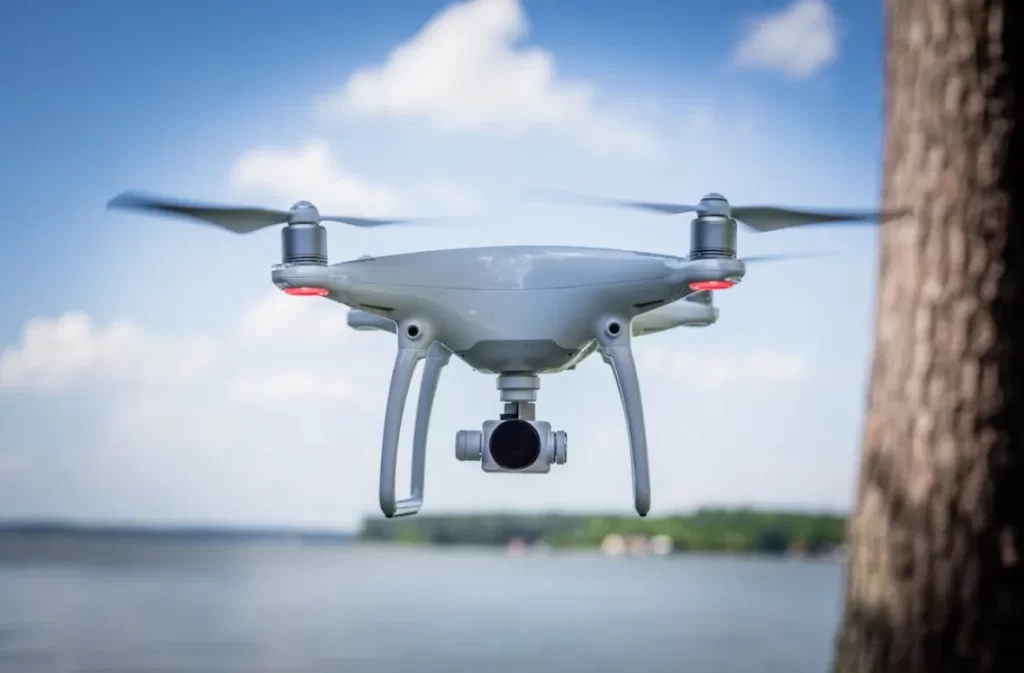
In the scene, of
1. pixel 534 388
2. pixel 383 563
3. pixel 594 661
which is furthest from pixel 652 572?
pixel 534 388

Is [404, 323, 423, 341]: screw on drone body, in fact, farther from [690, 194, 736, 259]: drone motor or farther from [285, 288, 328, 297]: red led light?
[690, 194, 736, 259]: drone motor

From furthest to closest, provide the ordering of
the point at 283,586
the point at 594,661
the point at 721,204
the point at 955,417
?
the point at 283,586 → the point at 594,661 → the point at 721,204 → the point at 955,417

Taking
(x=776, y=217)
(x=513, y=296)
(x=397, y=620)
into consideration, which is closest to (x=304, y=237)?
(x=513, y=296)

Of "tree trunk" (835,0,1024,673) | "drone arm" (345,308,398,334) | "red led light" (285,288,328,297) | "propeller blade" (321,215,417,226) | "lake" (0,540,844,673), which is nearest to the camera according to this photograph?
"tree trunk" (835,0,1024,673)

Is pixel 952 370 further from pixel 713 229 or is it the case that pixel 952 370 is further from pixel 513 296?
pixel 513 296

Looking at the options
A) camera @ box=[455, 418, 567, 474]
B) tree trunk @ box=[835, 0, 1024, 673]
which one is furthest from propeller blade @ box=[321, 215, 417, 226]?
tree trunk @ box=[835, 0, 1024, 673]

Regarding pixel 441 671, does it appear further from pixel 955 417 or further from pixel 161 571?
pixel 161 571

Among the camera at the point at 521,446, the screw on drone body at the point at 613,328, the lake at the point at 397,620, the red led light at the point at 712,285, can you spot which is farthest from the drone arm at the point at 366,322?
the lake at the point at 397,620

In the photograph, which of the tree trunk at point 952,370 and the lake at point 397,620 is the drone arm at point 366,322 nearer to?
the tree trunk at point 952,370
